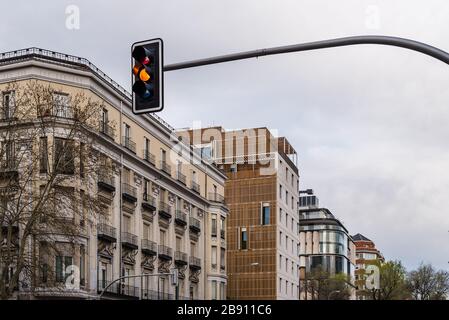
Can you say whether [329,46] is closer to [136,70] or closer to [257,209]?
[136,70]

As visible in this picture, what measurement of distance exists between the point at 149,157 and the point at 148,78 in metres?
44.7

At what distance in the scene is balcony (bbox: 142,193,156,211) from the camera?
5447 cm

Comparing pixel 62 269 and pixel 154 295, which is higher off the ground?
pixel 62 269

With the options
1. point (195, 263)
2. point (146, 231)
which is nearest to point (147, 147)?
point (146, 231)

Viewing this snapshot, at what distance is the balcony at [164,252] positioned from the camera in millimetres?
57031

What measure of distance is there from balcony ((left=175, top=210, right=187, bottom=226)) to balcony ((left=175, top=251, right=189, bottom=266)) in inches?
94.6

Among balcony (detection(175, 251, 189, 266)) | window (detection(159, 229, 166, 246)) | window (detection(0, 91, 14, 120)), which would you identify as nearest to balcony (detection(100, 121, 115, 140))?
window (detection(0, 91, 14, 120))

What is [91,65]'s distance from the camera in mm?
47625

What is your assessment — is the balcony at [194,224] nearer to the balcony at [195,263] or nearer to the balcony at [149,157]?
the balcony at [195,263]

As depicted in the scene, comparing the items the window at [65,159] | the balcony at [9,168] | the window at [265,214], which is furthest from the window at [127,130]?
the window at [265,214]

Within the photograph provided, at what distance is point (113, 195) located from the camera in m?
49.2

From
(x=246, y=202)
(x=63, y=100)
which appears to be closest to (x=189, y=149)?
(x=63, y=100)
